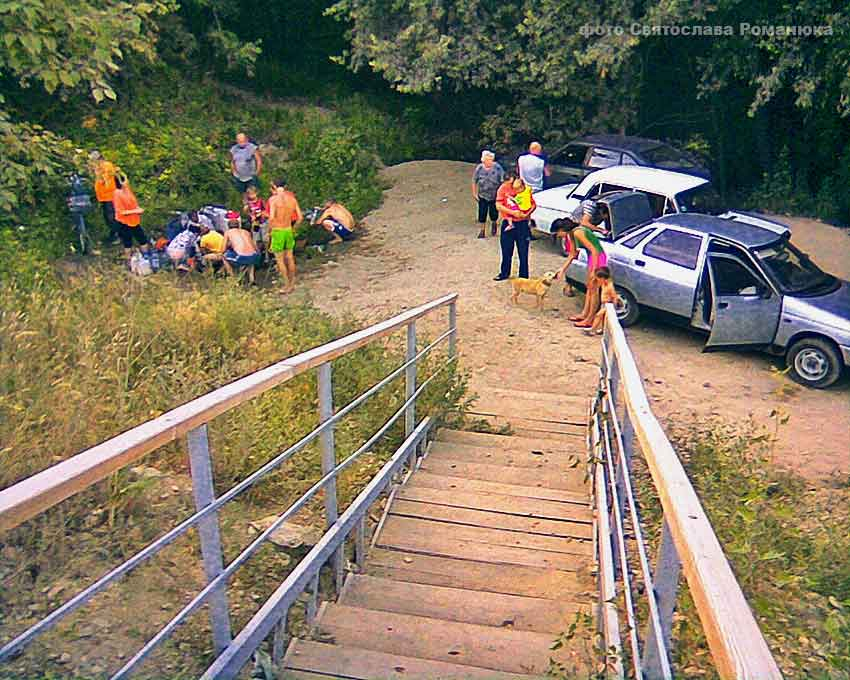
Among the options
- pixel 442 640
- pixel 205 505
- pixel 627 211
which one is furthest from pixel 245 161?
pixel 205 505

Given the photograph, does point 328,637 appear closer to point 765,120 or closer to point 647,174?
point 647,174

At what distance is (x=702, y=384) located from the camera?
9.09 m

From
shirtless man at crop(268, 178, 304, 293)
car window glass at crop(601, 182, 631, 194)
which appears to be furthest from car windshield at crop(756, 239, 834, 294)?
shirtless man at crop(268, 178, 304, 293)

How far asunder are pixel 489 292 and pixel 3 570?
31.2ft

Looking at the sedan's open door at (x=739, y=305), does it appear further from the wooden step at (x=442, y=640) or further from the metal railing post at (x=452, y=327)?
the wooden step at (x=442, y=640)

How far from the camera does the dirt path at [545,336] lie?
8.30 m

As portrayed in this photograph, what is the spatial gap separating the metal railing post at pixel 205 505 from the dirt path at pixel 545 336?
224 inches

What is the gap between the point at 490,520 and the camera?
15.8ft

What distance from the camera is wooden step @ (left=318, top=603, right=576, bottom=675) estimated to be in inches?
131

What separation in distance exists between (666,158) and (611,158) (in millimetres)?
1046

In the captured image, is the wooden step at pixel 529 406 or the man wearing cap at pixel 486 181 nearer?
the wooden step at pixel 529 406

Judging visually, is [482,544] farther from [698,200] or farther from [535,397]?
[698,200]

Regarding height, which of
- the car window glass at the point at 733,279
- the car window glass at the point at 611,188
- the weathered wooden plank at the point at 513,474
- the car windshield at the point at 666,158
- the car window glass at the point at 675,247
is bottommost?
the weathered wooden plank at the point at 513,474

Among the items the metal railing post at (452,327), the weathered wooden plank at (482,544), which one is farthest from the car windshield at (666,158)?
the weathered wooden plank at (482,544)
